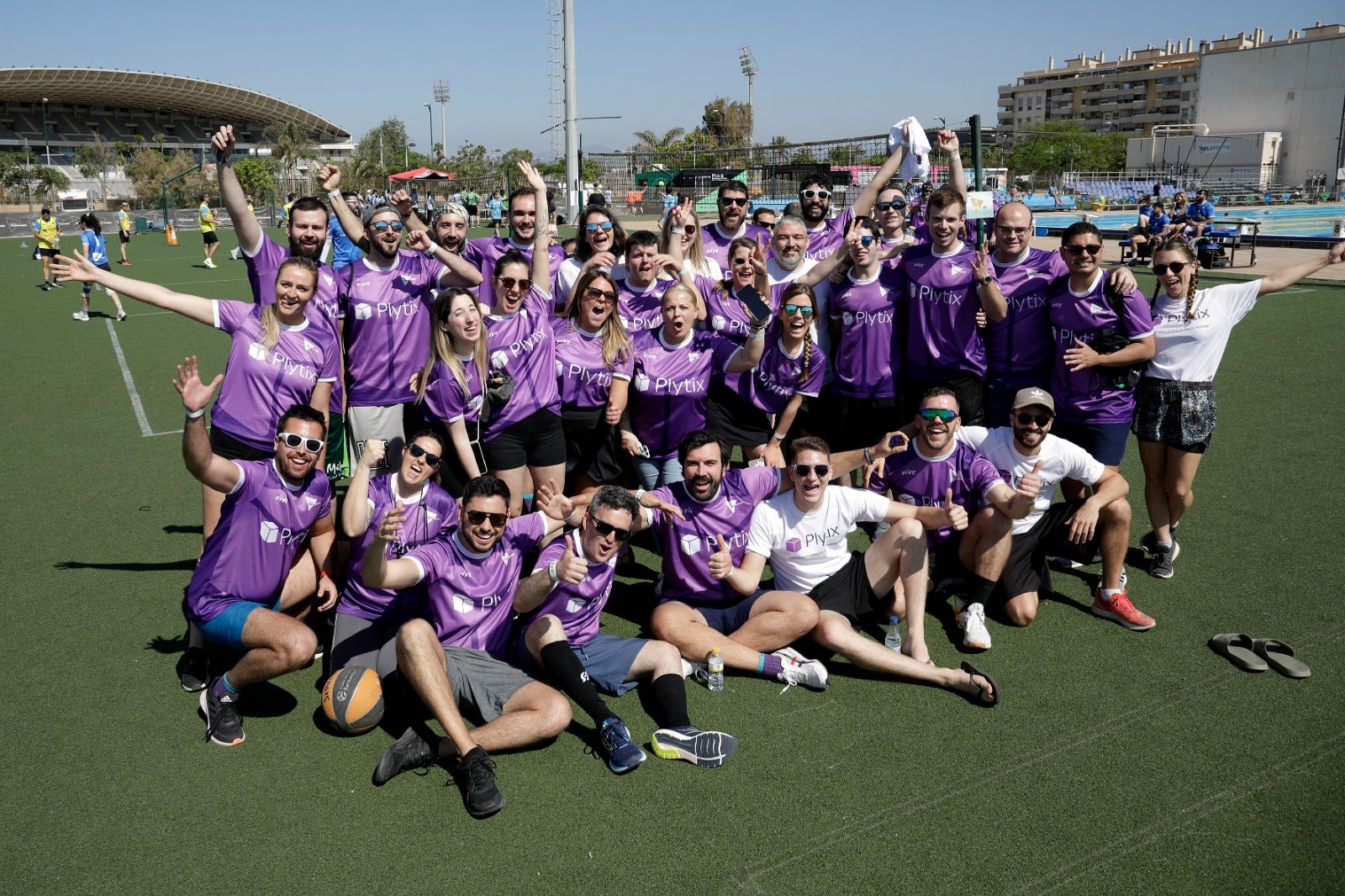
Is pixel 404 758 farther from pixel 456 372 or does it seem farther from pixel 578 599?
pixel 456 372

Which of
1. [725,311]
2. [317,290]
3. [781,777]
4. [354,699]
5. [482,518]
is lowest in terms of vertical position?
[781,777]

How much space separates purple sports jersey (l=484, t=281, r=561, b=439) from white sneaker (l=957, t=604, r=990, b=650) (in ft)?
8.89

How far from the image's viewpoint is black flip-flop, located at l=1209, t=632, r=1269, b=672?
4809mm

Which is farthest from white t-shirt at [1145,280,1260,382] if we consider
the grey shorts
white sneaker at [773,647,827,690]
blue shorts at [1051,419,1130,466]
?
the grey shorts

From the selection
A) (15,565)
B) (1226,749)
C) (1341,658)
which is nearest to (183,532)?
(15,565)

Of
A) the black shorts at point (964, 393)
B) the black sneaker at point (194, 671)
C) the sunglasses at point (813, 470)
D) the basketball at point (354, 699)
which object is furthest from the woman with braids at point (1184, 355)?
the black sneaker at point (194, 671)

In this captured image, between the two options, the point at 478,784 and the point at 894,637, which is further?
the point at 894,637

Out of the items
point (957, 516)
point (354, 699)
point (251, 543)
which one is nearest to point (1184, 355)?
point (957, 516)

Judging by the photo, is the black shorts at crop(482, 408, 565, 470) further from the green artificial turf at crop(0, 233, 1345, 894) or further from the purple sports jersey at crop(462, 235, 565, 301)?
the purple sports jersey at crop(462, 235, 565, 301)

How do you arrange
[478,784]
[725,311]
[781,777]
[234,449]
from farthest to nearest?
[725,311]
[234,449]
[781,777]
[478,784]

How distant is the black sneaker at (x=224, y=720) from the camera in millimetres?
4348

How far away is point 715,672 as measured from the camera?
15.8 feet

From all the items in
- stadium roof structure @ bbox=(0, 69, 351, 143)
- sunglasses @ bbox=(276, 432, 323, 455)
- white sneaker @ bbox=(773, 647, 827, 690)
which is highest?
stadium roof structure @ bbox=(0, 69, 351, 143)

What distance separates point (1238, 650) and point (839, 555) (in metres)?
2.09
